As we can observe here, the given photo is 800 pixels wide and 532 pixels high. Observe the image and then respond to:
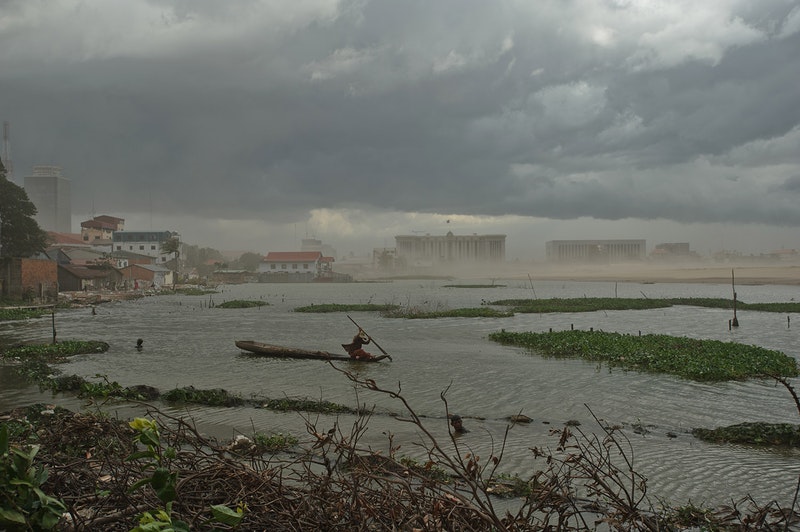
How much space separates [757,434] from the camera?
10930 mm

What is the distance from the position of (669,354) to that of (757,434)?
940 centimetres

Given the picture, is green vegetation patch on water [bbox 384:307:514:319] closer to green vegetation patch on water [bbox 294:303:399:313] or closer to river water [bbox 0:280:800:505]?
green vegetation patch on water [bbox 294:303:399:313]

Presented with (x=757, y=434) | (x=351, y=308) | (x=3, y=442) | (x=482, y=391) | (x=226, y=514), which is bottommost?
(x=482, y=391)

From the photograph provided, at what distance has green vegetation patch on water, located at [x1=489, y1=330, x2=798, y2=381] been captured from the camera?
17547mm

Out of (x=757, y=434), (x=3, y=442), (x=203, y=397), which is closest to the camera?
Result: (x=3, y=442)

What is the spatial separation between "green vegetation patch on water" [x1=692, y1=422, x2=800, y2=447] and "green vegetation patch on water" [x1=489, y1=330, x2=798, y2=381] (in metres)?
4.59

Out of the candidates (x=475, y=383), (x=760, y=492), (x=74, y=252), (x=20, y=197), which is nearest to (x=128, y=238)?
(x=74, y=252)

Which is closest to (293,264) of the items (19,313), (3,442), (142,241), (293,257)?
(293,257)

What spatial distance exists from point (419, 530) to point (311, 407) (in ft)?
32.2

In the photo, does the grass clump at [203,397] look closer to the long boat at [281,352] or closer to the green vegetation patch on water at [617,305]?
the long boat at [281,352]

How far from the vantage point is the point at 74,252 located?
3391 inches

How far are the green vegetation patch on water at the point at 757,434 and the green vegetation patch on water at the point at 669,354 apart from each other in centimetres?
459

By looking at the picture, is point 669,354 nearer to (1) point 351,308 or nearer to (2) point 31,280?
(1) point 351,308

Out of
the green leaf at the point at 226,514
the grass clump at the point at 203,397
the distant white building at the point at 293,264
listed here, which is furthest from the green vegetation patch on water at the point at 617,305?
the distant white building at the point at 293,264
